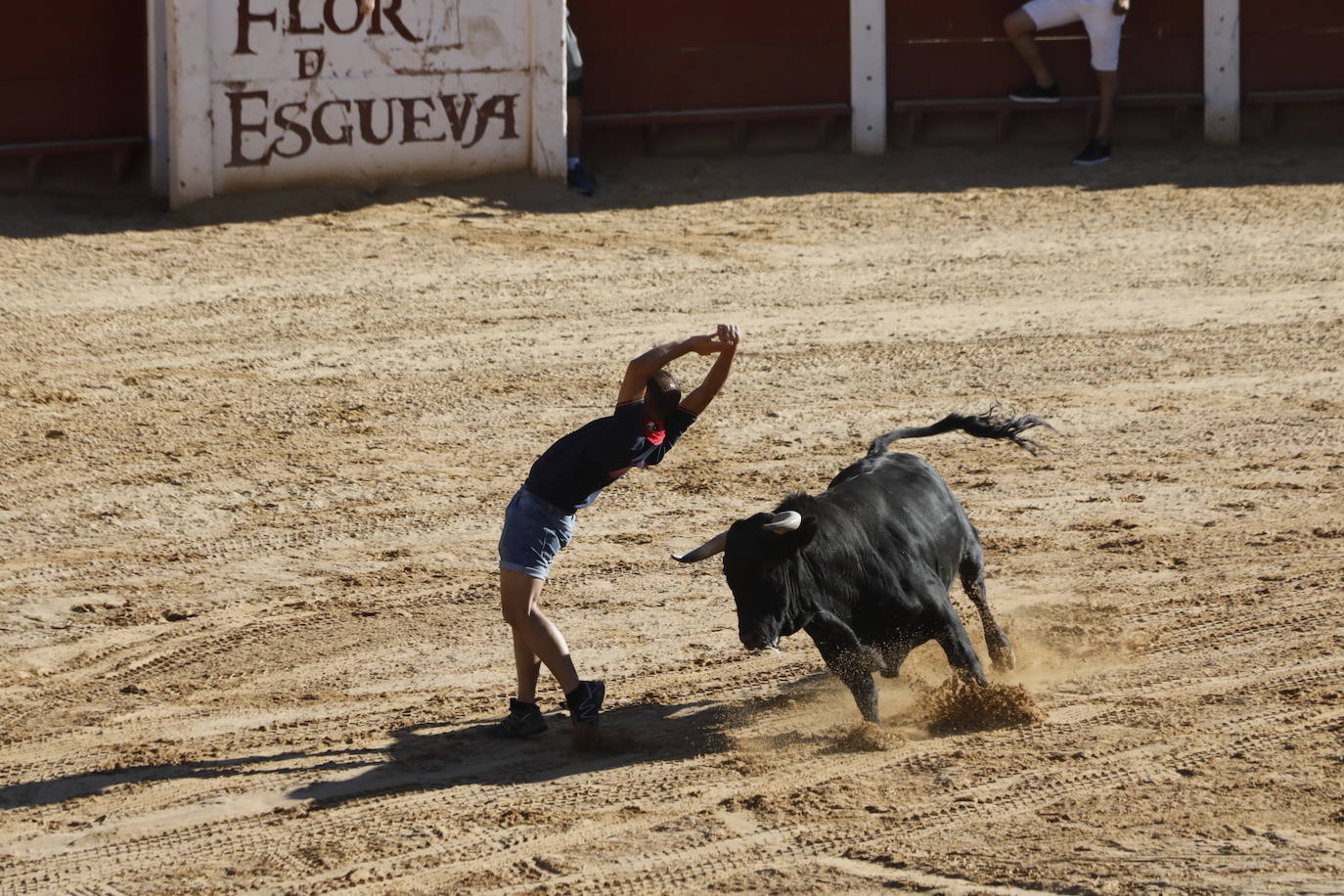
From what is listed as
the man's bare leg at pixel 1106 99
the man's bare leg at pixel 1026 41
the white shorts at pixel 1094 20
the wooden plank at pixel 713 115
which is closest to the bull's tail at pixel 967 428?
the wooden plank at pixel 713 115

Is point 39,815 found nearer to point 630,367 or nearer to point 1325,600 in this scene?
point 630,367

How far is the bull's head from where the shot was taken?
5.41 metres

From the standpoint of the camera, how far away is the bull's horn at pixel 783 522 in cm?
536

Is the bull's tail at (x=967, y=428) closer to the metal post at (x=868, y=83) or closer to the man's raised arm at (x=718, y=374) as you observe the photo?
the man's raised arm at (x=718, y=374)

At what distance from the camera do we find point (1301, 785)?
5.25 meters

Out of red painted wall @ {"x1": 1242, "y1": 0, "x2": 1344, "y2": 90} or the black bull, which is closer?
the black bull

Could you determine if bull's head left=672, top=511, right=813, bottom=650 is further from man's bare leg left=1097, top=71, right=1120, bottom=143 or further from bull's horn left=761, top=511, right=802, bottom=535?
man's bare leg left=1097, top=71, right=1120, bottom=143

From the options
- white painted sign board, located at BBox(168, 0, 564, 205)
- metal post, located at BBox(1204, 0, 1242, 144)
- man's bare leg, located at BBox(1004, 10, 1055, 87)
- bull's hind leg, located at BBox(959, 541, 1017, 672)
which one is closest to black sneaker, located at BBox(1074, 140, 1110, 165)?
man's bare leg, located at BBox(1004, 10, 1055, 87)

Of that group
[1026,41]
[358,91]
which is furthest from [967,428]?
[1026,41]

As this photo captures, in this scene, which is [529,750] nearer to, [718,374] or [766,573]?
[766,573]

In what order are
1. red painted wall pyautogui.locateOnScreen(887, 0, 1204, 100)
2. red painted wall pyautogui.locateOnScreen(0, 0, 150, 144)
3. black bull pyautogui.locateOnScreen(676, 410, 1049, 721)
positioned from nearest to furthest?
1. black bull pyautogui.locateOnScreen(676, 410, 1049, 721)
2. red painted wall pyautogui.locateOnScreen(0, 0, 150, 144)
3. red painted wall pyautogui.locateOnScreen(887, 0, 1204, 100)

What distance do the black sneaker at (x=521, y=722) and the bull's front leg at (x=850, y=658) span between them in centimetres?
94

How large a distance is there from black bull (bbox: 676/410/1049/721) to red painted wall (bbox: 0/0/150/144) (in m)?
8.14

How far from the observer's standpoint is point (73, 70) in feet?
41.1
